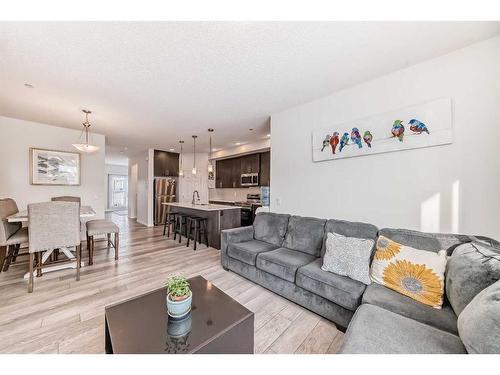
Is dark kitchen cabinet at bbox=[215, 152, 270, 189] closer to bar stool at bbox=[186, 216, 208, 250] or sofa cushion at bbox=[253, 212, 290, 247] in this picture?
bar stool at bbox=[186, 216, 208, 250]

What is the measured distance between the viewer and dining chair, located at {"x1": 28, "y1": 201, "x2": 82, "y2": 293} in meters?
2.43

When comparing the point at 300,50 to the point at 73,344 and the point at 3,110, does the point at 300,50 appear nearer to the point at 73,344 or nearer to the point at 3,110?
the point at 73,344

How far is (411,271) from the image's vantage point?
1.60 m

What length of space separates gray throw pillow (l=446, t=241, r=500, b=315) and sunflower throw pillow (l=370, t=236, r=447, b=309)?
0.07 metres

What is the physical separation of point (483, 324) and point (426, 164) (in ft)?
5.43

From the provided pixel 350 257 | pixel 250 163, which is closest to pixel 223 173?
pixel 250 163

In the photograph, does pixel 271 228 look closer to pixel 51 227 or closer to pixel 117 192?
pixel 51 227

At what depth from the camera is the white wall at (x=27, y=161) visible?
378 centimetres

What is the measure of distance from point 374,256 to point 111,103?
4.09 meters

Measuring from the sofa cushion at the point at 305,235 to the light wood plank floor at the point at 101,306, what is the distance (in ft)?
2.21

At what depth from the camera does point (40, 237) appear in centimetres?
248

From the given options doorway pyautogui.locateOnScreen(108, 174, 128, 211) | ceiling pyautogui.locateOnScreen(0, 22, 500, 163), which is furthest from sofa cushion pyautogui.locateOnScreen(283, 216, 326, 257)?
doorway pyautogui.locateOnScreen(108, 174, 128, 211)

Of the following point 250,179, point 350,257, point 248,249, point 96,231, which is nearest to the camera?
point 350,257

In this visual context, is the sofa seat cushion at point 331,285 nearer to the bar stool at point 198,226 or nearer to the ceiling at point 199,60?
the ceiling at point 199,60
